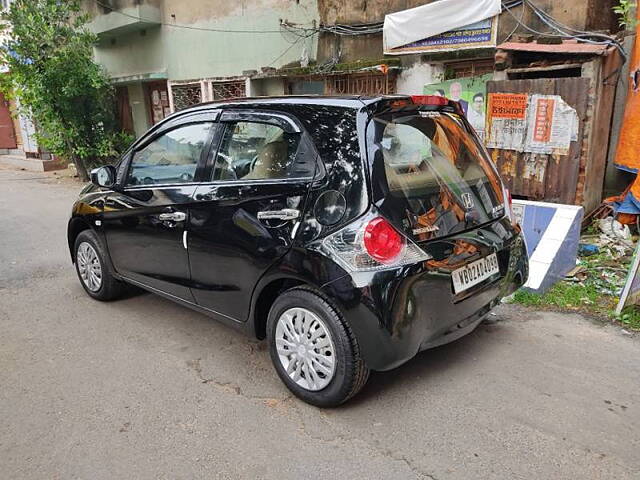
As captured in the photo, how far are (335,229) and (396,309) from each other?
0.53m

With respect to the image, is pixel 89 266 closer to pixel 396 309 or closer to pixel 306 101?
pixel 306 101

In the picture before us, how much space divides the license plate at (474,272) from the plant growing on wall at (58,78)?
10786mm

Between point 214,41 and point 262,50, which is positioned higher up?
point 214,41

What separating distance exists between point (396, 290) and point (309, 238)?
56cm

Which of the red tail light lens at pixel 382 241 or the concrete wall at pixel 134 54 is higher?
the concrete wall at pixel 134 54

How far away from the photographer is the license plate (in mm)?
2965

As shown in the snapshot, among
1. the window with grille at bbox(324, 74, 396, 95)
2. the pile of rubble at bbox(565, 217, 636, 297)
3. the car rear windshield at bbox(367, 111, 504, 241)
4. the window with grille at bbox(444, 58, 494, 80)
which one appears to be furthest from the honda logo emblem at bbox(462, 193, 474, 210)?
the window with grille at bbox(324, 74, 396, 95)

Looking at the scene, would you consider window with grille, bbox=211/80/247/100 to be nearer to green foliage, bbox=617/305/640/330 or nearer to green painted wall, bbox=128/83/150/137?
green painted wall, bbox=128/83/150/137

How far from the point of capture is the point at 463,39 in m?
7.10

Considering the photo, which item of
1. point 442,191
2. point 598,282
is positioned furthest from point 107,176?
point 598,282

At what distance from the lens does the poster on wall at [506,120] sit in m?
6.24

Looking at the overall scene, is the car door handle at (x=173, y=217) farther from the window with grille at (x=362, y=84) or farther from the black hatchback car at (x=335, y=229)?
the window with grille at (x=362, y=84)

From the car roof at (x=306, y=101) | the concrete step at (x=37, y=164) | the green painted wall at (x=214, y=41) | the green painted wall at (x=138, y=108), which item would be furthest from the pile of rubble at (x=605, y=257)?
the concrete step at (x=37, y=164)

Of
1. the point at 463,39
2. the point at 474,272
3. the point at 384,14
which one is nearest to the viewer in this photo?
the point at 474,272
